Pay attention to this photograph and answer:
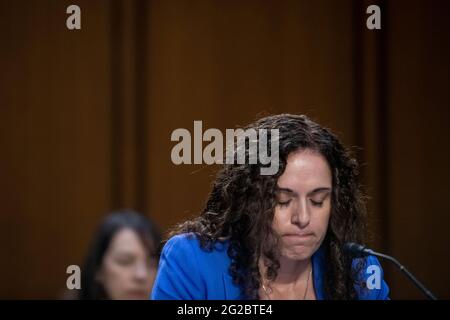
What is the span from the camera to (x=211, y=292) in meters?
1.60

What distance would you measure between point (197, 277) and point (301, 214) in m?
0.27

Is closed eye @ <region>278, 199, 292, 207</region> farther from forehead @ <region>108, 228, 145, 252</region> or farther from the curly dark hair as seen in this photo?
forehead @ <region>108, 228, 145, 252</region>

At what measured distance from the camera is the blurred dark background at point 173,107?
3334mm

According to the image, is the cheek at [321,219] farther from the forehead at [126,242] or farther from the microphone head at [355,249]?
the forehead at [126,242]

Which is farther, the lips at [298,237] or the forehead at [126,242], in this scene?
the forehead at [126,242]

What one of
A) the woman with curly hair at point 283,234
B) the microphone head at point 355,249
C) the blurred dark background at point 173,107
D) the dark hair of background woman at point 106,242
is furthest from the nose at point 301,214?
the blurred dark background at point 173,107

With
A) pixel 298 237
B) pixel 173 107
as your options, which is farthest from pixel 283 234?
pixel 173 107

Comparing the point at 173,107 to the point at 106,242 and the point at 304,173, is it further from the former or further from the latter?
the point at 304,173

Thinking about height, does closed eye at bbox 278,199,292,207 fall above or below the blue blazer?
above

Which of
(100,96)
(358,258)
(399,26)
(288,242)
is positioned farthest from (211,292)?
(399,26)

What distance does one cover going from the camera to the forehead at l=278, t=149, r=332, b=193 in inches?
62.8

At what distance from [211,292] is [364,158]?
1.91m

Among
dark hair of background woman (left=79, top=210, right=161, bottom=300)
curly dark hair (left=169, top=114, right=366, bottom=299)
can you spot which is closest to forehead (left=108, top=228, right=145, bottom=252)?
dark hair of background woman (left=79, top=210, right=161, bottom=300)

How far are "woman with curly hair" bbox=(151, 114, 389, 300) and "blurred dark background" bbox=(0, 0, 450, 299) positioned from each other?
1619mm
